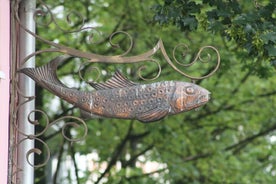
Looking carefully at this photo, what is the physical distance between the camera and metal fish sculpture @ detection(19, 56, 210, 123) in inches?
154

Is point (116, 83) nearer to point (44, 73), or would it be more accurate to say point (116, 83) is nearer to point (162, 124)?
point (44, 73)

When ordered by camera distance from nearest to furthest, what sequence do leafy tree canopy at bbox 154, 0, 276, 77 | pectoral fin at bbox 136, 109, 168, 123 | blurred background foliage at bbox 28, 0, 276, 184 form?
pectoral fin at bbox 136, 109, 168, 123 < leafy tree canopy at bbox 154, 0, 276, 77 < blurred background foliage at bbox 28, 0, 276, 184

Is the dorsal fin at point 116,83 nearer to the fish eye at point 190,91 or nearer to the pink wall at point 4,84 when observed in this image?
the fish eye at point 190,91

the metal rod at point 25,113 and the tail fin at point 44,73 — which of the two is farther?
the metal rod at point 25,113

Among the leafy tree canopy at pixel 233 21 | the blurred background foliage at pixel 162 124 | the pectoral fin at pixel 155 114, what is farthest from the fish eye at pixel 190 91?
the blurred background foliage at pixel 162 124

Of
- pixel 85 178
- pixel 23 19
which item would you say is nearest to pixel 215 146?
pixel 85 178

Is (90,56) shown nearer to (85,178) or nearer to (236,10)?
(236,10)

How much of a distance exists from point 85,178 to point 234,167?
1.82 metres

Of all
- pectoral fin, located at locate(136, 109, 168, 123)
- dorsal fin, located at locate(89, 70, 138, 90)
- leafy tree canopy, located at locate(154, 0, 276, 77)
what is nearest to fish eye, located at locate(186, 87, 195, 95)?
pectoral fin, located at locate(136, 109, 168, 123)

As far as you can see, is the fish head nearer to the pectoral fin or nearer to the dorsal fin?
the pectoral fin

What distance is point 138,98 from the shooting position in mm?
3941

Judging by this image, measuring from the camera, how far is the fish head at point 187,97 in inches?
154

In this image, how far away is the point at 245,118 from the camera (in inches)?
378

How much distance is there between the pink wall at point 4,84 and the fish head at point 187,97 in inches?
35.2
